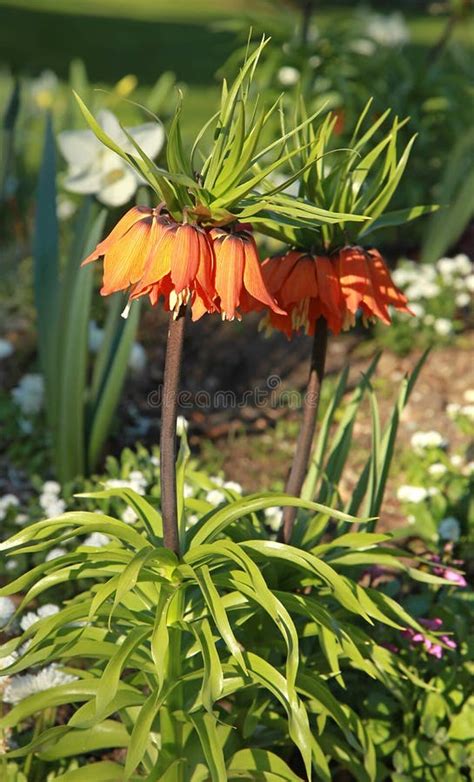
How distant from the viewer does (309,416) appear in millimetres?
1896

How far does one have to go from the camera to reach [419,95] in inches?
172

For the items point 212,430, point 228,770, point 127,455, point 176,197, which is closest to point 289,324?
point 176,197

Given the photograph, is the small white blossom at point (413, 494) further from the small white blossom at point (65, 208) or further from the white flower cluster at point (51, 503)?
the small white blossom at point (65, 208)

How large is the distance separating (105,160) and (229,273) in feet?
6.15


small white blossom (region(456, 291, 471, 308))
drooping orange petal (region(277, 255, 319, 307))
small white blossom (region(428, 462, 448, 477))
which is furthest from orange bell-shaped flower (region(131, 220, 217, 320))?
small white blossom (region(456, 291, 471, 308))

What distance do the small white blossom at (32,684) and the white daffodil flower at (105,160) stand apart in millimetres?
1595

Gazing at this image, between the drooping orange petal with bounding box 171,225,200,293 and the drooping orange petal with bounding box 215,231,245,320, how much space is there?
4 cm

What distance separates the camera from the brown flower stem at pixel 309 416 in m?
1.87

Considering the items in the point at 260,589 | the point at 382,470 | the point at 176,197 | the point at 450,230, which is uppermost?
the point at 450,230

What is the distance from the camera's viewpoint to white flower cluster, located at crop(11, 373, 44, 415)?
3246 mm

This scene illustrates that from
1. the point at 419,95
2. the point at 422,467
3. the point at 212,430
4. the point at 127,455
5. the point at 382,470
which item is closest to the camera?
Answer: the point at 382,470

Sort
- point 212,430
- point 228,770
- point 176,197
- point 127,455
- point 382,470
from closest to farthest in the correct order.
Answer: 1. point 176,197
2. point 228,770
3. point 382,470
4. point 127,455
5. point 212,430

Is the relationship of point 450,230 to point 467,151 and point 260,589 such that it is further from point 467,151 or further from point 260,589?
point 260,589

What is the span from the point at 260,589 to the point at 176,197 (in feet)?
1.99
